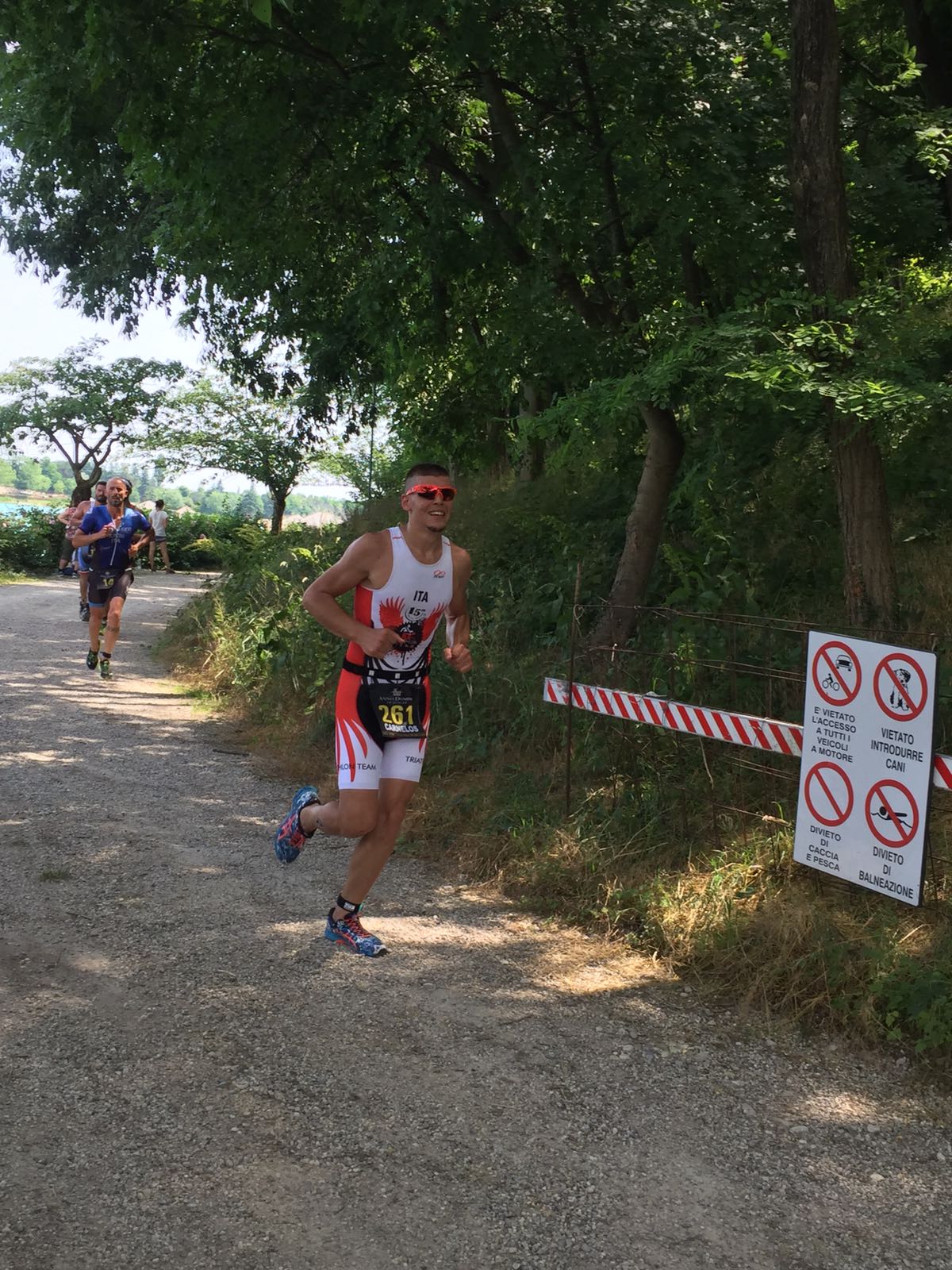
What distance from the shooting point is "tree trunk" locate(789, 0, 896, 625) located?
700 centimetres

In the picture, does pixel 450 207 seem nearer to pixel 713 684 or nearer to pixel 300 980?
pixel 713 684

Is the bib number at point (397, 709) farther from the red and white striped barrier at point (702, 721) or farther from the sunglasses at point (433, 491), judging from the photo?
the red and white striped barrier at point (702, 721)

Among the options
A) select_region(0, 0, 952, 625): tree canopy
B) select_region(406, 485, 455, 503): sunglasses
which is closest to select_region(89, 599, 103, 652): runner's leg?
select_region(0, 0, 952, 625): tree canopy

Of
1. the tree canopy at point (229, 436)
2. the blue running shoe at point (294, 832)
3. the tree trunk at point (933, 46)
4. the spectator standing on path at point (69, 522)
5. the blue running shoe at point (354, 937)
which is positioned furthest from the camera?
the tree canopy at point (229, 436)

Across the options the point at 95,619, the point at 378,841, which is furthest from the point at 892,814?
the point at 95,619

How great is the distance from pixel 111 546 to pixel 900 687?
942cm

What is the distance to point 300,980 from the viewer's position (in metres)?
4.95

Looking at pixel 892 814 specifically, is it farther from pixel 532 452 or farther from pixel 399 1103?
pixel 532 452

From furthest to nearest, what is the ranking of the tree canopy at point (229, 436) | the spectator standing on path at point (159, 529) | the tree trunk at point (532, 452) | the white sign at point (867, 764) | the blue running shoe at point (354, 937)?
1. the tree canopy at point (229, 436)
2. the spectator standing on path at point (159, 529)
3. the tree trunk at point (532, 452)
4. the blue running shoe at point (354, 937)
5. the white sign at point (867, 764)

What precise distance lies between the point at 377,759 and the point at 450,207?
6.14 metres

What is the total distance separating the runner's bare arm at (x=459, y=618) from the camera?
541cm

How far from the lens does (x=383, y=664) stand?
5.27 m

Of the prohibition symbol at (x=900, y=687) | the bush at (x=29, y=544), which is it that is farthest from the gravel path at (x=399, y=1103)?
the bush at (x=29, y=544)

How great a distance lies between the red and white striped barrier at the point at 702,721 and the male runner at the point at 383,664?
4.07ft
